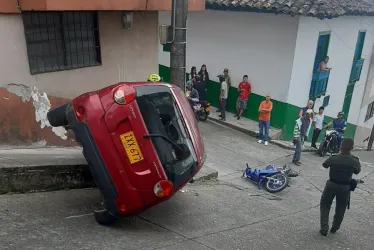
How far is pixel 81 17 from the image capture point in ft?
23.6

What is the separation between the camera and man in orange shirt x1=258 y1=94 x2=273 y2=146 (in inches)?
423

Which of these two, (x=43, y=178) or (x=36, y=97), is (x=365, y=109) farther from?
(x=43, y=178)

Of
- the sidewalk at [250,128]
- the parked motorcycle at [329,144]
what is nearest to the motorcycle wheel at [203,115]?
the sidewalk at [250,128]

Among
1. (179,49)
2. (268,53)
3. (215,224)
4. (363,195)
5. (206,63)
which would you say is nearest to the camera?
(215,224)

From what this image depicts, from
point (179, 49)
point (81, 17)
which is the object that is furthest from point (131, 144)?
point (81, 17)

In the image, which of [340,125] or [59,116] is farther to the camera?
[340,125]

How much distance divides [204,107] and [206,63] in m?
2.25

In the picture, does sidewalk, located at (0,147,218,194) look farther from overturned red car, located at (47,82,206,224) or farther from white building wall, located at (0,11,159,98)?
white building wall, located at (0,11,159,98)

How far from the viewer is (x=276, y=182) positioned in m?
7.51

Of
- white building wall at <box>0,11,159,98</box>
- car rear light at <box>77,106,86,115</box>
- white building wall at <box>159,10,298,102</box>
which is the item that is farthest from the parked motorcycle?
car rear light at <box>77,106,86,115</box>

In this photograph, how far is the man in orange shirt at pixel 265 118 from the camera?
1073cm

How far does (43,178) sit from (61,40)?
2.94 m

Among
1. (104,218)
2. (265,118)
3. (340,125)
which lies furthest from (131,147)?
(340,125)

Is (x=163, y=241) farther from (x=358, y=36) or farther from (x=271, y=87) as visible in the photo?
(x=358, y=36)
